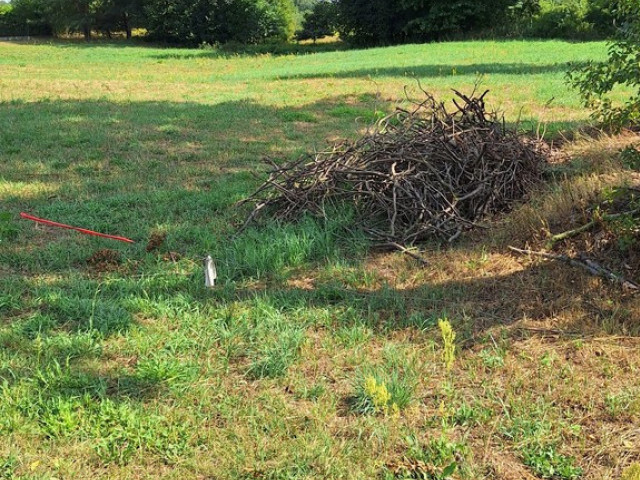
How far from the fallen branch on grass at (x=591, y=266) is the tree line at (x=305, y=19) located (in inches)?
1271

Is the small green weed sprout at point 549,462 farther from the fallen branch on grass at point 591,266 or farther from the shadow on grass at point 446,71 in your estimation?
the shadow on grass at point 446,71

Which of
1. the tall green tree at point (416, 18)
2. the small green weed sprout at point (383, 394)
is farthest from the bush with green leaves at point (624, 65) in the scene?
the tall green tree at point (416, 18)

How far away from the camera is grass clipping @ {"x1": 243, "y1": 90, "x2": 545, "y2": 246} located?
4.91 metres

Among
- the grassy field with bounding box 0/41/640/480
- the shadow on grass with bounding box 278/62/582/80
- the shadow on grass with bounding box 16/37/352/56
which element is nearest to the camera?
the grassy field with bounding box 0/41/640/480

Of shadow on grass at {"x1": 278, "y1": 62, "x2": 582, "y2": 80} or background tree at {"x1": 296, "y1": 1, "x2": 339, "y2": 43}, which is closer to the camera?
shadow on grass at {"x1": 278, "y1": 62, "x2": 582, "y2": 80}

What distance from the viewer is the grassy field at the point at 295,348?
8.47 feet

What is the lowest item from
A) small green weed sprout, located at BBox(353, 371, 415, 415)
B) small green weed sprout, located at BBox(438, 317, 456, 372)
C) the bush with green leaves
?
small green weed sprout, located at BBox(353, 371, 415, 415)

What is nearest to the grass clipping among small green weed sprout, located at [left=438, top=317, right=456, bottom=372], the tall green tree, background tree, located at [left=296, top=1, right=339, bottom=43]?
small green weed sprout, located at [left=438, top=317, right=456, bottom=372]

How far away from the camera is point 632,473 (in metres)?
2.29

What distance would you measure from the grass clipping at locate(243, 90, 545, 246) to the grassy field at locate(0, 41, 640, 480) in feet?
0.84

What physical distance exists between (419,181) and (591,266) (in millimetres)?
1645

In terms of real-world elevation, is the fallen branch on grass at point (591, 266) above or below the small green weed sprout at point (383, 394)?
above

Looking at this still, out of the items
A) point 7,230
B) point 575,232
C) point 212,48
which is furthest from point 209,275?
point 212,48

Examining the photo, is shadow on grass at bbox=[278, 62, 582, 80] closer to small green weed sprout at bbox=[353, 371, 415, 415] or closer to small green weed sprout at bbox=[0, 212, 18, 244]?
small green weed sprout at bbox=[0, 212, 18, 244]
